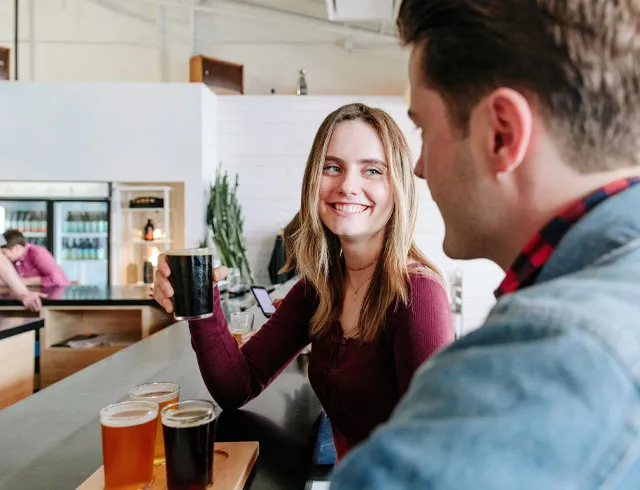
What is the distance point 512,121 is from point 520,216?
0.10m

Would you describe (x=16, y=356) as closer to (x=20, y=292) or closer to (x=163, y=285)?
(x=20, y=292)

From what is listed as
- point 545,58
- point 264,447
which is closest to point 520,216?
point 545,58

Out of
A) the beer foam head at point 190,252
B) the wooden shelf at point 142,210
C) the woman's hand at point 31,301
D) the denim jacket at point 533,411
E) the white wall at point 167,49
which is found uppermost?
the white wall at point 167,49

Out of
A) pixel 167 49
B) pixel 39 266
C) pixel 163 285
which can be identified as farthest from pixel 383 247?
pixel 167 49

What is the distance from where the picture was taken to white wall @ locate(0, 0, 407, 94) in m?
7.53

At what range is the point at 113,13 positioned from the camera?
7.56 meters

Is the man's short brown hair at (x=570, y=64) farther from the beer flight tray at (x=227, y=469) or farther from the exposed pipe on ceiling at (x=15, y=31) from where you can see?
the exposed pipe on ceiling at (x=15, y=31)

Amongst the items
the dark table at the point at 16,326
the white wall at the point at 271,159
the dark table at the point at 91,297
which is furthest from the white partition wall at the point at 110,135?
the dark table at the point at 16,326

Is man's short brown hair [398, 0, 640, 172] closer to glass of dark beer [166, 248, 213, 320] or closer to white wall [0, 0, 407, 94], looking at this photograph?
glass of dark beer [166, 248, 213, 320]

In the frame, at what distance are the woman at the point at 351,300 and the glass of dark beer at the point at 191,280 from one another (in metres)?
0.03

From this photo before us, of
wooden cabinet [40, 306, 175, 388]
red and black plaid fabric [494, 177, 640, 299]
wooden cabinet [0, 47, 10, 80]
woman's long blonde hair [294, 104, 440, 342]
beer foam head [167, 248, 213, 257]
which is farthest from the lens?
wooden cabinet [0, 47, 10, 80]

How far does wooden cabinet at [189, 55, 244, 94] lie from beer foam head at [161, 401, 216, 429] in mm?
6308

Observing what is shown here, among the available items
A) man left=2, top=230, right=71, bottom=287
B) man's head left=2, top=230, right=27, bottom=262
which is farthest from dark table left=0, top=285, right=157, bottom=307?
man's head left=2, top=230, right=27, bottom=262

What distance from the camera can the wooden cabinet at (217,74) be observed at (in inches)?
261
